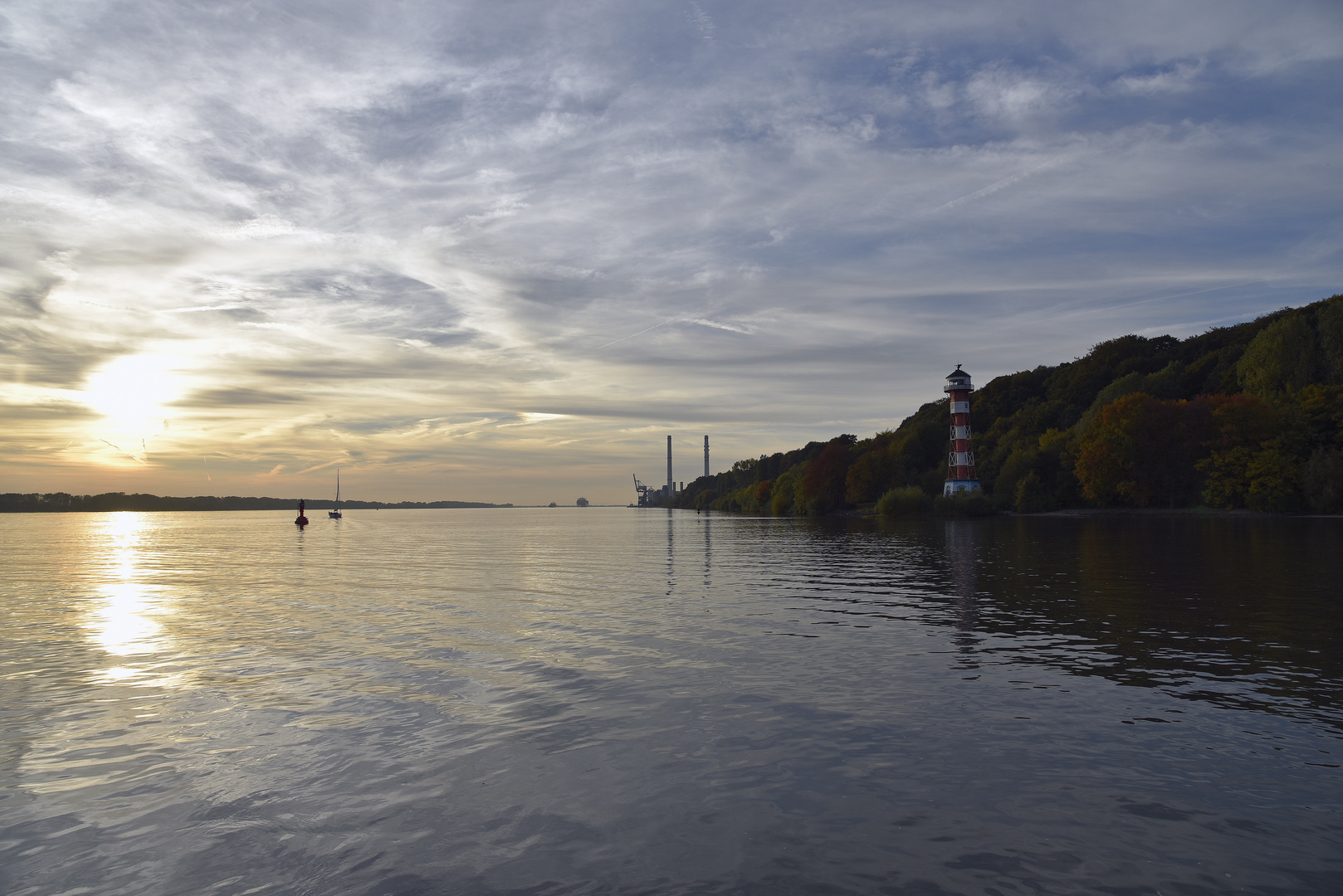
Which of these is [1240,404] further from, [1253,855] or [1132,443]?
[1253,855]

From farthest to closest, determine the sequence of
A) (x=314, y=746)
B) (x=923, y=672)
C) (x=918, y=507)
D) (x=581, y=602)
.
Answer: (x=918, y=507) → (x=581, y=602) → (x=923, y=672) → (x=314, y=746)

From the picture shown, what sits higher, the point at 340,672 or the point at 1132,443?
the point at 1132,443

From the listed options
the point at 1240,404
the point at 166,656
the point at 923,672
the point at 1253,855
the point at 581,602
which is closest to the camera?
the point at 1253,855

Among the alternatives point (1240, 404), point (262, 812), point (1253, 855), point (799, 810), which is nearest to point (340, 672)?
point (262, 812)

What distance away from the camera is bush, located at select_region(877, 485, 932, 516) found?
392ft

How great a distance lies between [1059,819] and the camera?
8.34 meters

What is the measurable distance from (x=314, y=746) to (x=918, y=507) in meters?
117

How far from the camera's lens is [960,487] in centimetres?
11975

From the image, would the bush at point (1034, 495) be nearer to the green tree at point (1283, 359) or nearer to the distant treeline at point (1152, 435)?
the distant treeline at point (1152, 435)

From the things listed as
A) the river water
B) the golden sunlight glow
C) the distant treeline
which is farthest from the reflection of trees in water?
the distant treeline

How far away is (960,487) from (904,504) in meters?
9.10

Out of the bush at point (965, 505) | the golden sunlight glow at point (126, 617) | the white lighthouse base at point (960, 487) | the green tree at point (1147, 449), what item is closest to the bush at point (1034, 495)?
the bush at point (965, 505)

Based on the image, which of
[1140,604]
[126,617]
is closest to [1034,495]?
[1140,604]

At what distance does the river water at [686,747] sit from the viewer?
753cm
